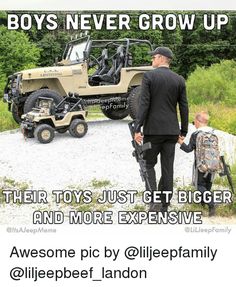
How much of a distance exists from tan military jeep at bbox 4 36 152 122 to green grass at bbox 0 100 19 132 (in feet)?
0.23

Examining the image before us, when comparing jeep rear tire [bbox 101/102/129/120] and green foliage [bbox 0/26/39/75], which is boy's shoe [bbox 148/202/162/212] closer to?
green foliage [bbox 0/26/39/75]

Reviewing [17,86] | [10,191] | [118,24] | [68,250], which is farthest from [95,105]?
[68,250]

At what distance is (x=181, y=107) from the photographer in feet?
15.5

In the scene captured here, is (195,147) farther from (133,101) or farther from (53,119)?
(53,119)

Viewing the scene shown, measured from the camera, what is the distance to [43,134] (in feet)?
20.8

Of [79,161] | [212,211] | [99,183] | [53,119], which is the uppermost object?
[53,119]

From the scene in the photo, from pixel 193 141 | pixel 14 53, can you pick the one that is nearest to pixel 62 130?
pixel 14 53

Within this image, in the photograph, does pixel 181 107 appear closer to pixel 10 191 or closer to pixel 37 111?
pixel 10 191

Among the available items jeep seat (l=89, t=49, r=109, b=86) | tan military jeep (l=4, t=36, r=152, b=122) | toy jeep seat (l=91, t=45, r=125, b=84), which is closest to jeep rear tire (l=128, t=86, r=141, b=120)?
tan military jeep (l=4, t=36, r=152, b=122)

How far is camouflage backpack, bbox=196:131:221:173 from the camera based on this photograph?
195 inches

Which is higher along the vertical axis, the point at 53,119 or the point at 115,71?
the point at 115,71

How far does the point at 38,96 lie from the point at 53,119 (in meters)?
0.28

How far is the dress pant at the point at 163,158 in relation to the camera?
186 inches

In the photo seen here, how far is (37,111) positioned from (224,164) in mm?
2328
